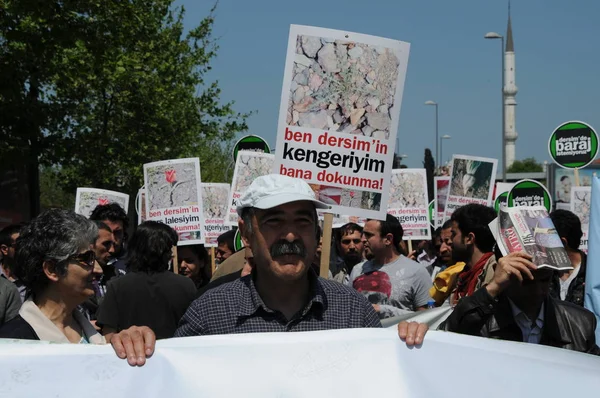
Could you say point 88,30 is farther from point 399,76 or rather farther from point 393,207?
point 399,76

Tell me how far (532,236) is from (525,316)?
1.16ft

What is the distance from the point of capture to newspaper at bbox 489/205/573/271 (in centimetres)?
385

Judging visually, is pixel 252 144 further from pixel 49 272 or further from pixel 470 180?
pixel 49 272

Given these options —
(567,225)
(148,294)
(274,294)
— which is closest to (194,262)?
(148,294)

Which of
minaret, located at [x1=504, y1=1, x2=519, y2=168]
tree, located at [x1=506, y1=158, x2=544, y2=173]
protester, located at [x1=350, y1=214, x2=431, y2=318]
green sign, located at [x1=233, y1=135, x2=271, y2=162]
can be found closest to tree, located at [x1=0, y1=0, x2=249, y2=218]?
green sign, located at [x1=233, y1=135, x2=271, y2=162]

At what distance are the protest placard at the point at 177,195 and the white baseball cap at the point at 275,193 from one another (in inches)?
250

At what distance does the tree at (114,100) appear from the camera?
16.4m

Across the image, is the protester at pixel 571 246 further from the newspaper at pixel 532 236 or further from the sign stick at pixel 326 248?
the newspaper at pixel 532 236

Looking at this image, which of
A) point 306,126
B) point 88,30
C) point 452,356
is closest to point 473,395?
point 452,356

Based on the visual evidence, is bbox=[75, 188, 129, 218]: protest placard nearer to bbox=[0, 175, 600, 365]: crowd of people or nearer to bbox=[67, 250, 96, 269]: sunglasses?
bbox=[0, 175, 600, 365]: crowd of people

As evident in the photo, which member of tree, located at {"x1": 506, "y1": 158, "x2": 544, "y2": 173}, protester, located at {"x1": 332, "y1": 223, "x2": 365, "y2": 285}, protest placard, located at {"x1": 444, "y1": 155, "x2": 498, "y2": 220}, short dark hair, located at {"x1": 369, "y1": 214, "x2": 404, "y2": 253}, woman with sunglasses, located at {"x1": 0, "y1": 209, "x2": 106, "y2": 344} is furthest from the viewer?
tree, located at {"x1": 506, "y1": 158, "x2": 544, "y2": 173}

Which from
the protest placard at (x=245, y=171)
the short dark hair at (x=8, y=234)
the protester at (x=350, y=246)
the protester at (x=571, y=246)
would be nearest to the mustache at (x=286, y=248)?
the protester at (x=571, y=246)

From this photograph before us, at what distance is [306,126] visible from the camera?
5344 millimetres

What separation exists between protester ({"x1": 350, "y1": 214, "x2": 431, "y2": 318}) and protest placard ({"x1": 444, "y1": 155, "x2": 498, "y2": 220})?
4797 millimetres
